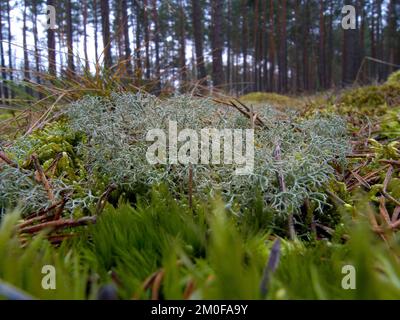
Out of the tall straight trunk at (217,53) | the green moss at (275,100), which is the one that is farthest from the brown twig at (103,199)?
the tall straight trunk at (217,53)

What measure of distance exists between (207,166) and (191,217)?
1.05ft

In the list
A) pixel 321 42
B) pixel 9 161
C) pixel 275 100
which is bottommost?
pixel 9 161

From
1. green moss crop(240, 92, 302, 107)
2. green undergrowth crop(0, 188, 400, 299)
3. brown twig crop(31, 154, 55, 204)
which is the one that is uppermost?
green moss crop(240, 92, 302, 107)

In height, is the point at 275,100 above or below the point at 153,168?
above

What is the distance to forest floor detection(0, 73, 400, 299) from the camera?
0.54 meters

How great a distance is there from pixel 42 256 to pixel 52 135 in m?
1.05

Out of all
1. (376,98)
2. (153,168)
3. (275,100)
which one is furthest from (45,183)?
(275,100)

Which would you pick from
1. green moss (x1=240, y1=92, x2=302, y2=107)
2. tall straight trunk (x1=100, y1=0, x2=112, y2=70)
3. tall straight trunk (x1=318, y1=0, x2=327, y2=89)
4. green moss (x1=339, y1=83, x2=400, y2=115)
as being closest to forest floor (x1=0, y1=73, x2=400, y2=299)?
tall straight trunk (x1=100, y1=0, x2=112, y2=70)

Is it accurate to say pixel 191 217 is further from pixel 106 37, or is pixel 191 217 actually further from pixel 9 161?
pixel 106 37

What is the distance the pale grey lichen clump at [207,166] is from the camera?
1.05 metres

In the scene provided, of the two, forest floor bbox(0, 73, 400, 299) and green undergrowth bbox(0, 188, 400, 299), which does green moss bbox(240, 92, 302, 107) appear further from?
green undergrowth bbox(0, 188, 400, 299)

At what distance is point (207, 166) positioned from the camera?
1.19 meters

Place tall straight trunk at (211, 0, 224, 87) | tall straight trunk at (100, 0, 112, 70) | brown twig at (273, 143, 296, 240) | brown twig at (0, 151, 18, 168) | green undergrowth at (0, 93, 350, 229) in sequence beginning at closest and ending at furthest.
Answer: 1. brown twig at (273, 143, 296, 240)
2. green undergrowth at (0, 93, 350, 229)
3. brown twig at (0, 151, 18, 168)
4. tall straight trunk at (100, 0, 112, 70)
5. tall straight trunk at (211, 0, 224, 87)

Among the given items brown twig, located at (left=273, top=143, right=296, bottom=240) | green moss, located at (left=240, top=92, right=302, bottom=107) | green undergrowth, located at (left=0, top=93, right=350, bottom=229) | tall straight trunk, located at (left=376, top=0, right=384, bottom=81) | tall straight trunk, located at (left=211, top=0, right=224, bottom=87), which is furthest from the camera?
tall straight trunk, located at (left=376, top=0, right=384, bottom=81)
